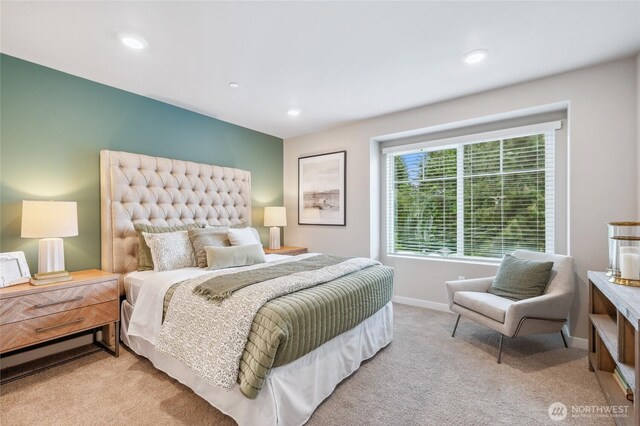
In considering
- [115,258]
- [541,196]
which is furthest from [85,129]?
[541,196]

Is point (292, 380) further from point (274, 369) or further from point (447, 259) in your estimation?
point (447, 259)

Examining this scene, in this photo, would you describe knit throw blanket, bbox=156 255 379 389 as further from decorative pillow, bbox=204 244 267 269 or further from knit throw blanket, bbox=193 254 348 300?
decorative pillow, bbox=204 244 267 269

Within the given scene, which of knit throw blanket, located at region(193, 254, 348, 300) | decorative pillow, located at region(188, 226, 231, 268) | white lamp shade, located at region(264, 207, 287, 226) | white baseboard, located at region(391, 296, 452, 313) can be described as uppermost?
white lamp shade, located at region(264, 207, 287, 226)

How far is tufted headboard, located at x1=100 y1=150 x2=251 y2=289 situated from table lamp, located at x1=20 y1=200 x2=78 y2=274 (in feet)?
1.45

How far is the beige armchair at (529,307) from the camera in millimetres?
2338

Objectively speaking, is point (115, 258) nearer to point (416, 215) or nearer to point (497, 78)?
point (416, 215)

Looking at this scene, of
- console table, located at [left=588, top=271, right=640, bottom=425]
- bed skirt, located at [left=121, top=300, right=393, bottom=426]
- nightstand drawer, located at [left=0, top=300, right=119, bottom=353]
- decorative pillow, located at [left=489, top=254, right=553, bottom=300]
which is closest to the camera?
console table, located at [left=588, top=271, right=640, bottom=425]

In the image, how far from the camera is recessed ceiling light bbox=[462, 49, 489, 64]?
2.34m

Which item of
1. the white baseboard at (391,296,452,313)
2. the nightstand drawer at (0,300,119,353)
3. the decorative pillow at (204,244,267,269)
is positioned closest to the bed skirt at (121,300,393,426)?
the nightstand drawer at (0,300,119,353)

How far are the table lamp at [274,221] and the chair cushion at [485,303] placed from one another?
8.19ft

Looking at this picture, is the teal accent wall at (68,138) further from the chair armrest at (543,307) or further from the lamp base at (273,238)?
the chair armrest at (543,307)

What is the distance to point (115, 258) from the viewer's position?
2.79m

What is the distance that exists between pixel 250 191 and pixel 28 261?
2.40 metres

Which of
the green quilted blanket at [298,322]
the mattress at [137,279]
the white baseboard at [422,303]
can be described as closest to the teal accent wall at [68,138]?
the mattress at [137,279]
